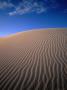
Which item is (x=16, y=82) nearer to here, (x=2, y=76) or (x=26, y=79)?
(x=26, y=79)

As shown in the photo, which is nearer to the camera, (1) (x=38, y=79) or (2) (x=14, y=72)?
(1) (x=38, y=79)

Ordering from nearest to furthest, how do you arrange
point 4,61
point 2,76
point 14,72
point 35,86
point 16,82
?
point 35,86, point 16,82, point 2,76, point 14,72, point 4,61

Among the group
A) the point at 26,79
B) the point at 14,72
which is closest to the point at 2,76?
the point at 14,72

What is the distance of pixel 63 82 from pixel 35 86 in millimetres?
1215

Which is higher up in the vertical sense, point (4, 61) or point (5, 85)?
point (4, 61)

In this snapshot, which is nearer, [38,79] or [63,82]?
[63,82]

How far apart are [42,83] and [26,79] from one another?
0.80m

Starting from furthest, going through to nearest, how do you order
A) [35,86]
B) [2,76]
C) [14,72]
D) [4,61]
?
[4,61], [14,72], [2,76], [35,86]

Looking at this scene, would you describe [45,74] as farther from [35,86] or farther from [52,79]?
[35,86]

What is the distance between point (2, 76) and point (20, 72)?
91 cm

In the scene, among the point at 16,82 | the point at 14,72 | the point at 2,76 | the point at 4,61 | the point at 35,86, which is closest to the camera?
the point at 35,86

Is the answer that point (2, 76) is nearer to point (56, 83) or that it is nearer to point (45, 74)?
point (45, 74)

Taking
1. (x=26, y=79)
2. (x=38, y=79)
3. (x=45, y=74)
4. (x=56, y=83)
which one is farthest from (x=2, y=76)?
(x=56, y=83)

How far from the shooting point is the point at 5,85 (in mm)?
4363
